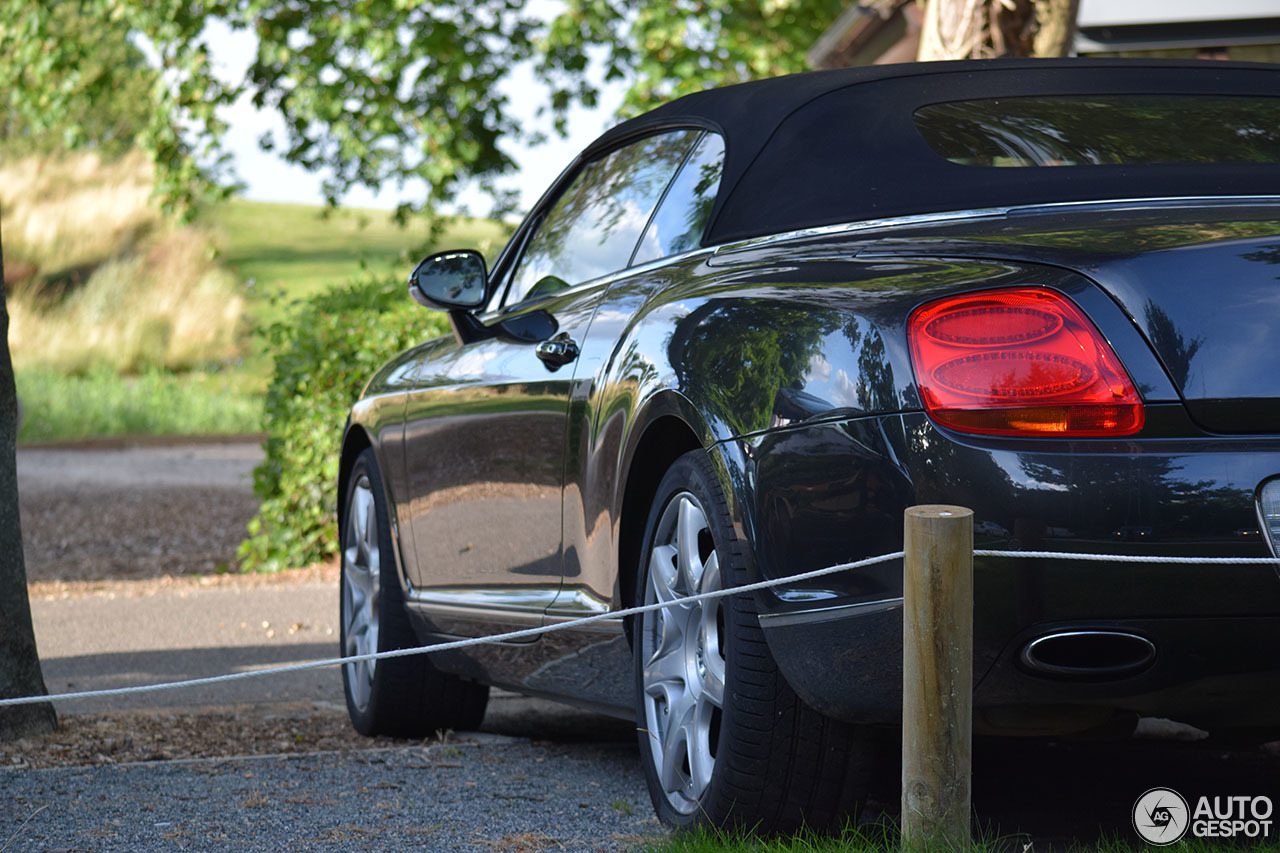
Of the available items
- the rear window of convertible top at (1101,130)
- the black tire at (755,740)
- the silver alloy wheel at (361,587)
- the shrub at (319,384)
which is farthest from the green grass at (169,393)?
the black tire at (755,740)

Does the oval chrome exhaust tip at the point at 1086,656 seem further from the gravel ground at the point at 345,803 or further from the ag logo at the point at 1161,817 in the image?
the gravel ground at the point at 345,803

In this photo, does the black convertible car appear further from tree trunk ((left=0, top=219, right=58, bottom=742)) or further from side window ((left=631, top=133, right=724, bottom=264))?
tree trunk ((left=0, top=219, right=58, bottom=742))

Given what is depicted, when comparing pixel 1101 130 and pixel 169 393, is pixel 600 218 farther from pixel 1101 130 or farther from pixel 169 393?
pixel 169 393

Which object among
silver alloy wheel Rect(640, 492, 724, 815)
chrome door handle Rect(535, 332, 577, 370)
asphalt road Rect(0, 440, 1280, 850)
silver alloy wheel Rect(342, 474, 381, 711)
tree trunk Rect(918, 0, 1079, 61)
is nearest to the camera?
silver alloy wheel Rect(640, 492, 724, 815)

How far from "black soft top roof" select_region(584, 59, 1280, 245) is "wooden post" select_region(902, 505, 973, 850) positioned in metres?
1.03

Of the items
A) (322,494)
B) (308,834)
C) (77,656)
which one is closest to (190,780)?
(308,834)

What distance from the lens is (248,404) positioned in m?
22.0

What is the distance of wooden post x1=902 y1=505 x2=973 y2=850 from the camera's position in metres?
2.63

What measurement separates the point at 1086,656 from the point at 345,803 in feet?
6.49

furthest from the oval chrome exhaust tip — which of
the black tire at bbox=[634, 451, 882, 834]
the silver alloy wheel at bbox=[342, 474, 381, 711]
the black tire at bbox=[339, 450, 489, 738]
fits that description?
the silver alloy wheel at bbox=[342, 474, 381, 711]

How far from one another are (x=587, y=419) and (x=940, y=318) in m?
1.22

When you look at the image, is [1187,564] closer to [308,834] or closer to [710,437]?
[710,437]
